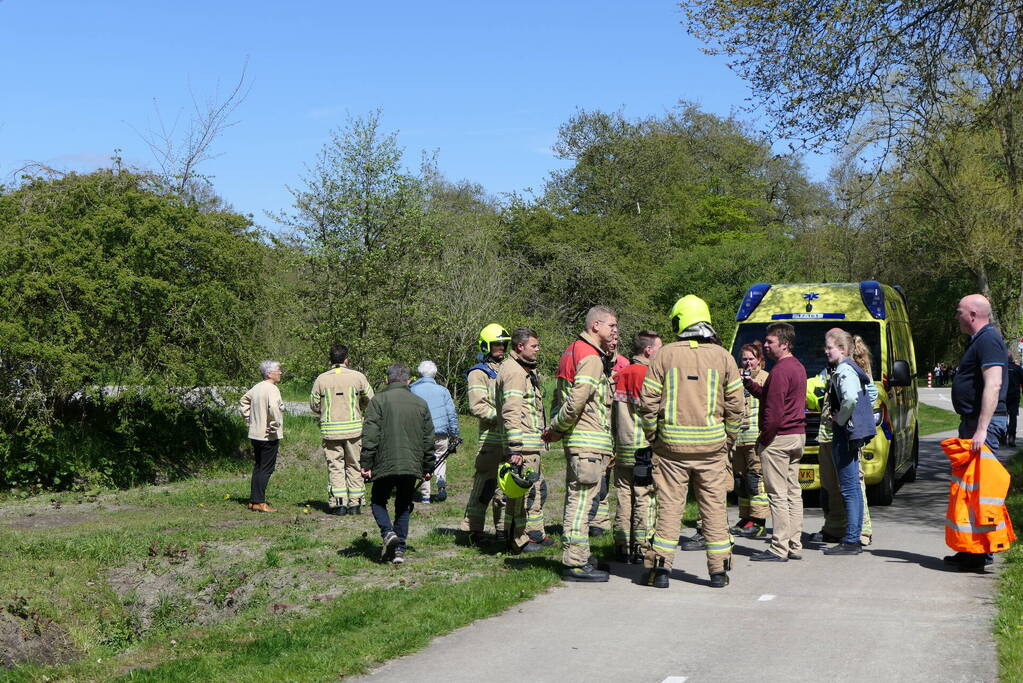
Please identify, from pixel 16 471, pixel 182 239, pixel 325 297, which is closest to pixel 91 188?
pixel 182 239

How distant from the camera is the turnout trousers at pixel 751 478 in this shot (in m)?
10.4

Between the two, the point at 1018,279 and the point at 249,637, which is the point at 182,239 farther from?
the point at 1018,279

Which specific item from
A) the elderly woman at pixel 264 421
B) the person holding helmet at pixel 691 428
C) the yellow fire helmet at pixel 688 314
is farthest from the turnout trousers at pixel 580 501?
the elderly woman at pixel 264 421

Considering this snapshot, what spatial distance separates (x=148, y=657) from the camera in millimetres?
6852

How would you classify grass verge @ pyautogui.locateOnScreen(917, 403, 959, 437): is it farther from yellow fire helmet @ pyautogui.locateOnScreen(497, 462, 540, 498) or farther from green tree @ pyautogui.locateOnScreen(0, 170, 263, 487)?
yellow fire helmet @ pyautogui.locateOnScreen(497, 462, 540, 498)

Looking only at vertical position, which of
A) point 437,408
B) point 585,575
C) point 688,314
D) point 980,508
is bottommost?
point 585,575

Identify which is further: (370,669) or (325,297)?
(325,297)

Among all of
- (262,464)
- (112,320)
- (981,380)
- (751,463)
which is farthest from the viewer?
(112,320)

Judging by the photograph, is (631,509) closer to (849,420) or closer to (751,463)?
(751,463)

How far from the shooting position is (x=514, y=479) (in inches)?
351

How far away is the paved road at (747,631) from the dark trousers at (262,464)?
565 centimetres

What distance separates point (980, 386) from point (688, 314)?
2.60 meters

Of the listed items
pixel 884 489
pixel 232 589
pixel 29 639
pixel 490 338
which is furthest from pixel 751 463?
pixel 29 639

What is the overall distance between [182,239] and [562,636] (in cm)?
1225
